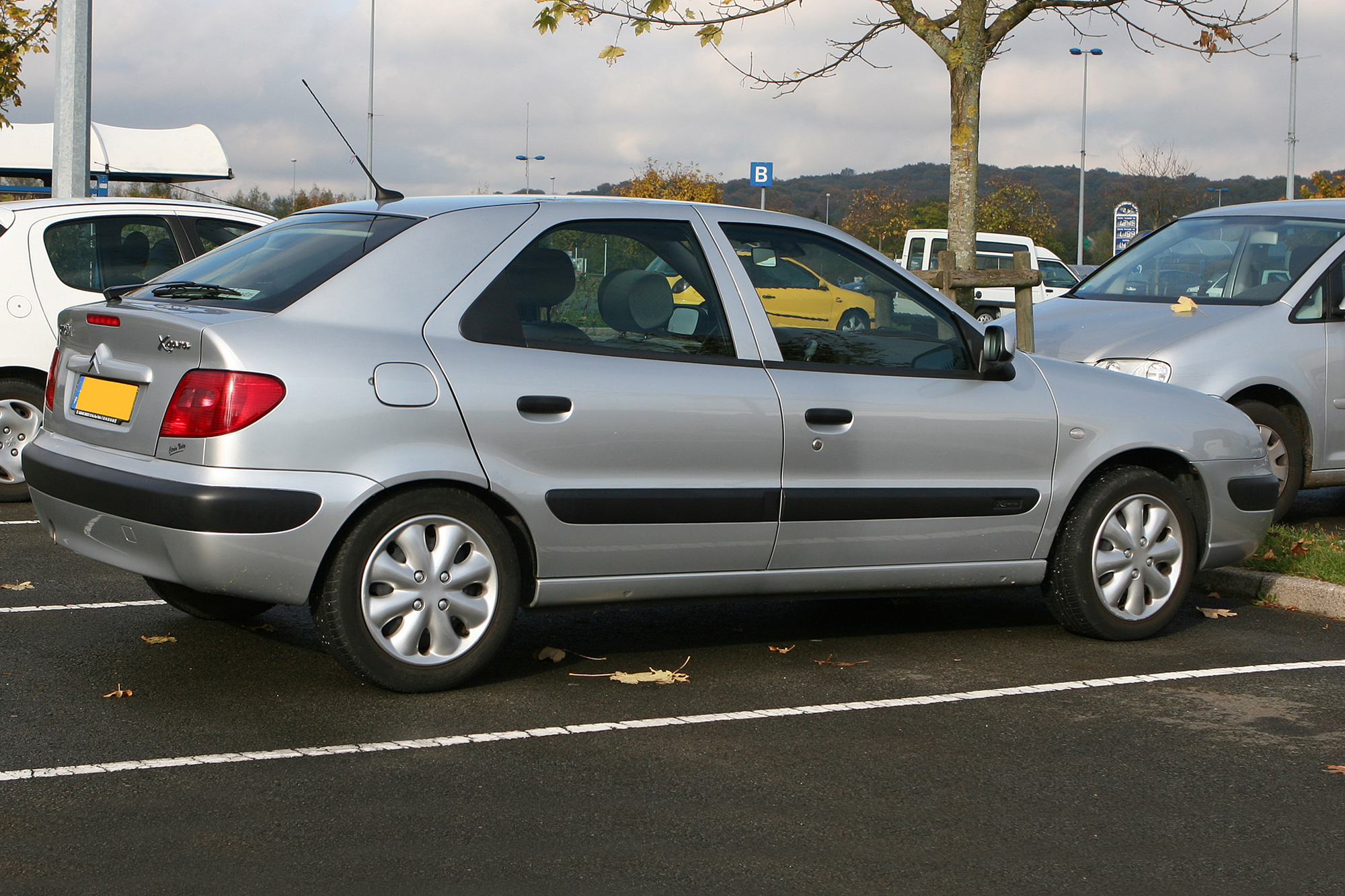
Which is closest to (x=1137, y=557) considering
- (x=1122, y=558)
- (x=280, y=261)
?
(x=1122, y=558)

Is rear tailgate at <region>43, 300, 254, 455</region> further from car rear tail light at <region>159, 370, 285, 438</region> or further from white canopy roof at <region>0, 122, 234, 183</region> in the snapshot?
white canopy roof at <region>0, 122, 234, 183</region>

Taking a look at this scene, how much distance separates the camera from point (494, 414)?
4719 millimetres

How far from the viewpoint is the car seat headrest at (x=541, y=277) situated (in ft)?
16.2

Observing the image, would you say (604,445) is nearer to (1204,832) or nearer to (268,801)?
(268,801)

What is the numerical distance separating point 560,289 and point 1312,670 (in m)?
3.20

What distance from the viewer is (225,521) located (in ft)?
14.4

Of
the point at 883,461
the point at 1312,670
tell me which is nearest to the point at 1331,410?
the point at 1312,670

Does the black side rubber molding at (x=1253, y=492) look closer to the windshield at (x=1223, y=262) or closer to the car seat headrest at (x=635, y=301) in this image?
the windshield at (x=1223, y=262)

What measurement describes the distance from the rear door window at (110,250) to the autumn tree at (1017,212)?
140 ft

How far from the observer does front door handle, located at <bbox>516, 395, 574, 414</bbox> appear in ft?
15.6

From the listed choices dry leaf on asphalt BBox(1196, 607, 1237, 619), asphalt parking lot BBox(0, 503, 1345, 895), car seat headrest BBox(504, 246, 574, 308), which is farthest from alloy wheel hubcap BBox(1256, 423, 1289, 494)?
car seat headrest BBox(504, 246, 574, 308)

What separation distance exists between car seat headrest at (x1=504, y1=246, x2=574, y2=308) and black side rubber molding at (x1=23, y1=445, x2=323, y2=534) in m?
1.00

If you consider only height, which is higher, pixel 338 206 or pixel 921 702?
pixel 338 206

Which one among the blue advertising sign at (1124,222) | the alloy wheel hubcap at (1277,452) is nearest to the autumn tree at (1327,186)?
the blue advertising sign at (1124,222)
